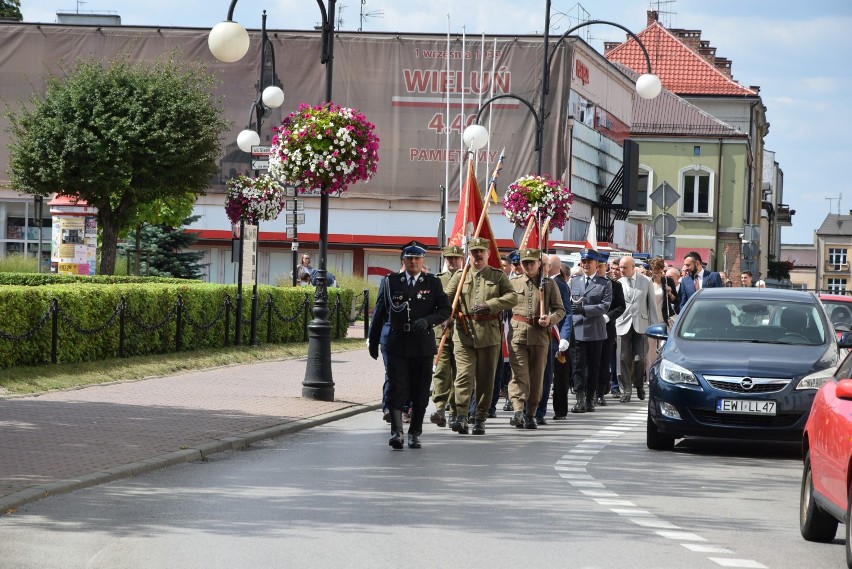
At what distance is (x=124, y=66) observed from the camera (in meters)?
42.7

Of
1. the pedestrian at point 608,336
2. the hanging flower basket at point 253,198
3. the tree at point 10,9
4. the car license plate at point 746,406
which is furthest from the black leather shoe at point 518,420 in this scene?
the tree at point 10,9

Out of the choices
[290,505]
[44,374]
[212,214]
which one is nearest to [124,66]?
[212,214]

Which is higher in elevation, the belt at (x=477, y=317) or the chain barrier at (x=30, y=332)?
the belt at (x=477, y=317)

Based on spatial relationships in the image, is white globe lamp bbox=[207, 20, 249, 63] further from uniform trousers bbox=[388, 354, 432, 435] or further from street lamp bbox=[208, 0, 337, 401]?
uniform trousers bbox=[388, 354, 432, 435]

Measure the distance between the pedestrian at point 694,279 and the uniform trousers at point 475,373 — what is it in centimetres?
816

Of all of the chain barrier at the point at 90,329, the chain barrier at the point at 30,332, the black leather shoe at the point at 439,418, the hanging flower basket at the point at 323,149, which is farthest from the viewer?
the chain barrier at the point at 90,329

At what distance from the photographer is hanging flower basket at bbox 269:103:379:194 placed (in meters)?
19.3

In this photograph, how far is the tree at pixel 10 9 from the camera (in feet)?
196

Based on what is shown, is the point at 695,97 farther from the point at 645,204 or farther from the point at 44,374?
the point at 44,374

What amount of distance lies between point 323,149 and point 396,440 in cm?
630

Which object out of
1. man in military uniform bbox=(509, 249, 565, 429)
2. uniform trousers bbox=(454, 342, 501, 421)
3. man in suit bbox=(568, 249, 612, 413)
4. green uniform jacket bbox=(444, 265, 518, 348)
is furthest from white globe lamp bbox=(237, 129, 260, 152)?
uniform trousers bbox=(454, 342, 501, 421)

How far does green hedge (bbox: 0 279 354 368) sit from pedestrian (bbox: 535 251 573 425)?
661cm

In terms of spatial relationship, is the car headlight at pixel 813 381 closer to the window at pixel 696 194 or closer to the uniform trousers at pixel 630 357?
the uniform trousers at pixel 630 357

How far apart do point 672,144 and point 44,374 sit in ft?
218
